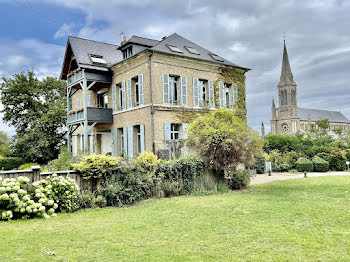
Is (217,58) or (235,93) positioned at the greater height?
(217,58)

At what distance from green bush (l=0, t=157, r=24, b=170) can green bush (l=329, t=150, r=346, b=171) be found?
25433 mm

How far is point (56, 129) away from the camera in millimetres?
26500

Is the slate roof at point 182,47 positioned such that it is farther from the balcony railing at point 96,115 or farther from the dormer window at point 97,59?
the balcony railing at point 96,115

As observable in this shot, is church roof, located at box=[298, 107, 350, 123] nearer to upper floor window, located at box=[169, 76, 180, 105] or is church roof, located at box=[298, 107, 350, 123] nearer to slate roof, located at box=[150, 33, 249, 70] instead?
slate roof, located at box=[150, 33, 249, 70]

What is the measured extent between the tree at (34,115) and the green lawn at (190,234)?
2083 cm

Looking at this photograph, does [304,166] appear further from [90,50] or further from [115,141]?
[90,50]

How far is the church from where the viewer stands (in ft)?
272

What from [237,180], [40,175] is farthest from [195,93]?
[40,175]

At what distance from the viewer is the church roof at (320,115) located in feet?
276

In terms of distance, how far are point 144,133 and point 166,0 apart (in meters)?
8.20

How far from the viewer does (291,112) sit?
84375 mm

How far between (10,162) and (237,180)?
21788mm

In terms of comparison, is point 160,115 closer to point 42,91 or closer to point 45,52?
point 45,52

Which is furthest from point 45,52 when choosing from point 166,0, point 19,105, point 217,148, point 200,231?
point 19,105
